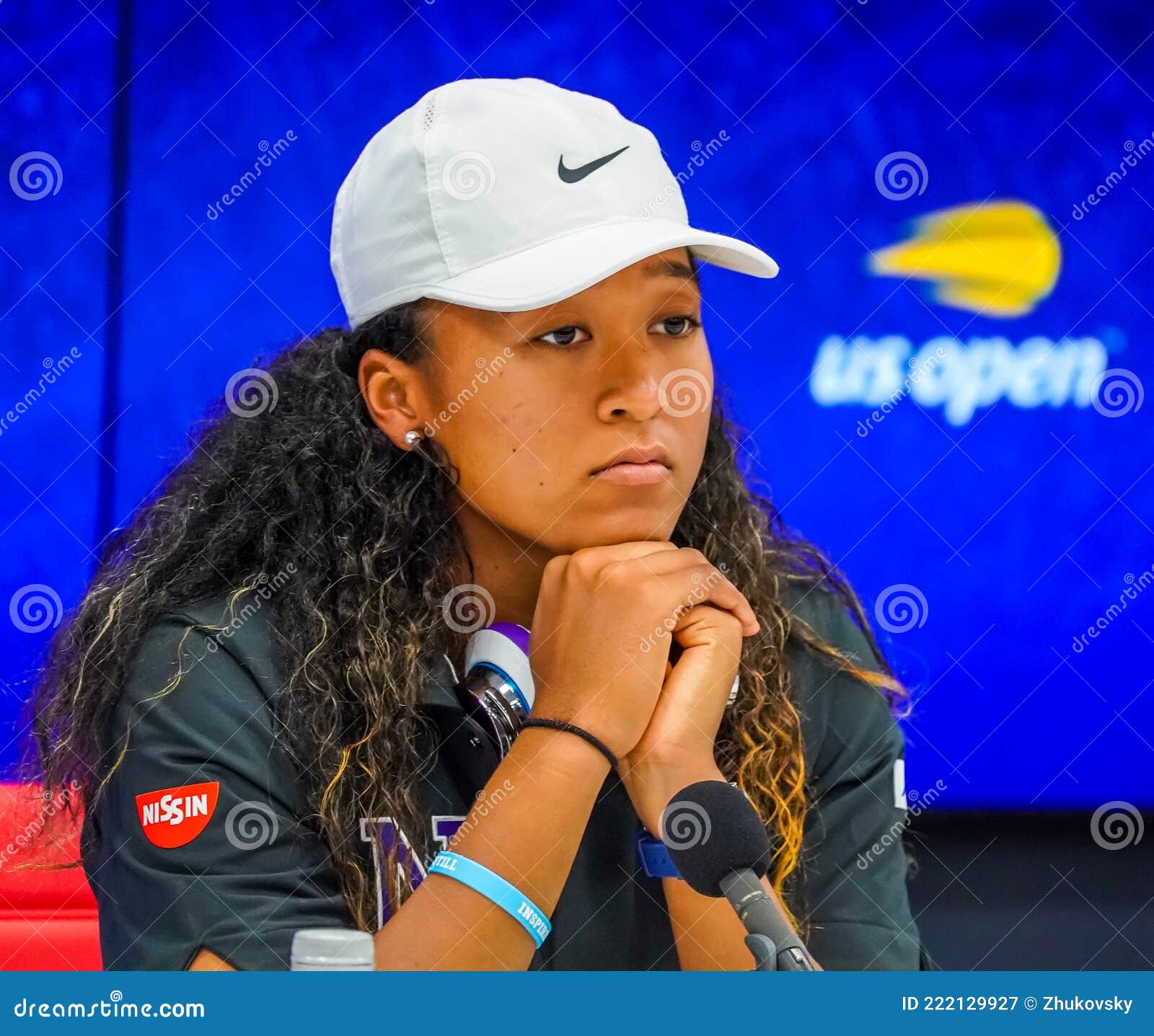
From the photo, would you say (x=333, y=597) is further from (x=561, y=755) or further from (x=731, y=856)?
(x=731, y=856)

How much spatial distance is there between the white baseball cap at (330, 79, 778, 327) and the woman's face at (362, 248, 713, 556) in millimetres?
46

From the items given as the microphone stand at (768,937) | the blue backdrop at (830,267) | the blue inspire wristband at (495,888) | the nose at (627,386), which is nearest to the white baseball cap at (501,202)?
the nose at (627,386)

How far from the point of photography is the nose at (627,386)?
4.55ft

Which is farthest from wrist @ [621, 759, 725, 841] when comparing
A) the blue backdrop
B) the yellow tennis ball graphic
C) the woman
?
the yellow tennis ball graphic

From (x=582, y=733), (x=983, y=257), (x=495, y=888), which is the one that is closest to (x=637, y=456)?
(x=582, y=733)

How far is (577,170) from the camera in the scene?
1433mm

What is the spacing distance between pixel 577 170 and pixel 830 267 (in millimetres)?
1433

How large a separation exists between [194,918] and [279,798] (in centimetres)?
15

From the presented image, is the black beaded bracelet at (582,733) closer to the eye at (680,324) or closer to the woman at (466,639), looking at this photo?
the woman at (466,639)

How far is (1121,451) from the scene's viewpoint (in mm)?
2791

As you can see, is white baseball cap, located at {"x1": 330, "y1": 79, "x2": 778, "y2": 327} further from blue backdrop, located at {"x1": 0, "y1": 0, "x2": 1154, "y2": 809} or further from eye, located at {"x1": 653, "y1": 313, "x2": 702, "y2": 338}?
blue backdrop, located at {"x1": 0, "y1": 0, "x2": 1154, "y2": 809}

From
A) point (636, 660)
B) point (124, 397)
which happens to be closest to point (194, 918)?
point (636, 660)

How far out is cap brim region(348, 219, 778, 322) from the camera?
52.4 inches
